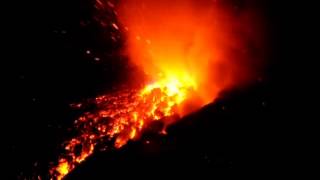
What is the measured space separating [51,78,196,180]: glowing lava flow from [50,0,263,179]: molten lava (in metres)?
0.02

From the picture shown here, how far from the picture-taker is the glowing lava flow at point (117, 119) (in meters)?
5.34

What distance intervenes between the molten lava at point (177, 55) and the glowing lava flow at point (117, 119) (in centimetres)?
2

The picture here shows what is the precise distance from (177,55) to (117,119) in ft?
15.3

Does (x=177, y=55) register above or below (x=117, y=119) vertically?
above

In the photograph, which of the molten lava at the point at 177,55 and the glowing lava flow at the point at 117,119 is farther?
the molten lava at the point at 177,55

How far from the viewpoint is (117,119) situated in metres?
6.09

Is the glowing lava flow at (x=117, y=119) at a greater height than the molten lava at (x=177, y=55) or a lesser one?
lesser

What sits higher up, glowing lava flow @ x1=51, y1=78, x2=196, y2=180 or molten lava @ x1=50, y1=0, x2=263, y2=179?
molten lava @ x1=50, y1=0, x2=263, y2=179

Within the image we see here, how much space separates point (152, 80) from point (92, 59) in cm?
147

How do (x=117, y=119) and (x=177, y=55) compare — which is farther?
(x=177, y=55)

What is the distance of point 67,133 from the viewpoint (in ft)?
18.0

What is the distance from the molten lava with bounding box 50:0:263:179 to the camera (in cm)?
651

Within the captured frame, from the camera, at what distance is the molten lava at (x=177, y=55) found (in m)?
6.51

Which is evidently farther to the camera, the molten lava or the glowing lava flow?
the molten lava
